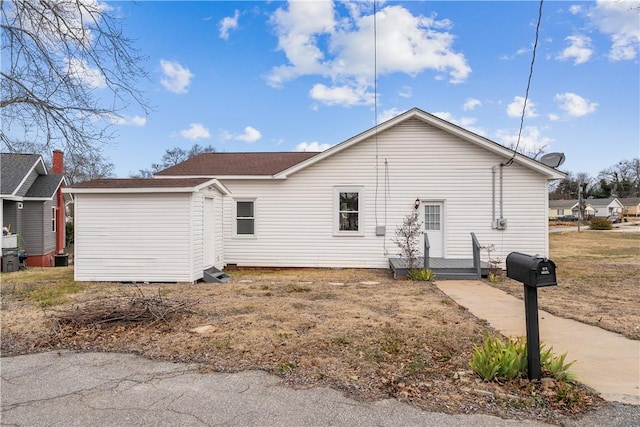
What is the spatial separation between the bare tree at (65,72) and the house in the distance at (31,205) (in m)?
10.3

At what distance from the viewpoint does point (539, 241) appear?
38.8 ft

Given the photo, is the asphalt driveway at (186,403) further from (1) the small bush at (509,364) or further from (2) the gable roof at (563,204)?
(2) the gable roof at (563,204)

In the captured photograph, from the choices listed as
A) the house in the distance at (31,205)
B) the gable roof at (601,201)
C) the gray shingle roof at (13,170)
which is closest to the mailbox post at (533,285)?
the house in the distance at (31,205)

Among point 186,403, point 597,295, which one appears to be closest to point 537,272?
point 186,403

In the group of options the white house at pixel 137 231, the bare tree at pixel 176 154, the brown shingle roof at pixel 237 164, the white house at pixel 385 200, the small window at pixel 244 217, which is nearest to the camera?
the white house at pixel 137 231

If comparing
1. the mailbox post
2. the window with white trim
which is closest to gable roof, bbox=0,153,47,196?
the window with white trim

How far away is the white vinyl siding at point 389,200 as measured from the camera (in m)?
11.9

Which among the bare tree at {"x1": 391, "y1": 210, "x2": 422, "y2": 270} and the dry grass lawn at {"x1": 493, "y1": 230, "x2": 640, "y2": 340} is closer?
the dry grass lawn at {"x1": 493, "y1": 230, "x2": 640, "y2": 340}

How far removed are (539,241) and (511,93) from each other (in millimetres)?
4691

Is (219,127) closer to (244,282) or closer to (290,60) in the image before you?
(290,60)

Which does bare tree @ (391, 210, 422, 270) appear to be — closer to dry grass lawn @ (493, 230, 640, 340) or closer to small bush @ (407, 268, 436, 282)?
small bush @ (407, 268, 436, 282)

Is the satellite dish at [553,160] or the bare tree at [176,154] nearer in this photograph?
the satellite dish at [553,160]

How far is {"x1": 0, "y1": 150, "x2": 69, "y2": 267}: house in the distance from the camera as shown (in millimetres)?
17047

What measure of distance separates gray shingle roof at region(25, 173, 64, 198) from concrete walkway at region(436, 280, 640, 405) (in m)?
19.7
